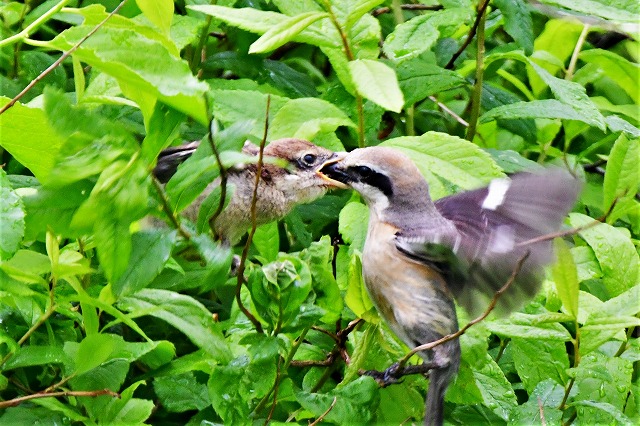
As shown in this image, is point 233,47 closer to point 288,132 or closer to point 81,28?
point 288,132

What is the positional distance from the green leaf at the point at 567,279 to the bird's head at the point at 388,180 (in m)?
0.46

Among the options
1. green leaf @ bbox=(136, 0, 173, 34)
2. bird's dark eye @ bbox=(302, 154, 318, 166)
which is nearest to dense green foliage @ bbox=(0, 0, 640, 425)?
green leaf @ bbox=(136, 0, 173, 34)

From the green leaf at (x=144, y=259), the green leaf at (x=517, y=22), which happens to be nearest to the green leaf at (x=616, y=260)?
the green leaf at (x=517, y=22)

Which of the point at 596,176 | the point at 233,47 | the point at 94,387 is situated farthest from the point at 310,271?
the point at 596,176

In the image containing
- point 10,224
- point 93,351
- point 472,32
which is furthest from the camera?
Result: point 472,32

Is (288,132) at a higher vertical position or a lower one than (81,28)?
lower

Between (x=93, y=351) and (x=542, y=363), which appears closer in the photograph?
(x=93, y=351)

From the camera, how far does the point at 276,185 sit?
3.02m

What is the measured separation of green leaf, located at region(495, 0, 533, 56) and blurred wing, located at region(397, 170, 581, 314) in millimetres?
627

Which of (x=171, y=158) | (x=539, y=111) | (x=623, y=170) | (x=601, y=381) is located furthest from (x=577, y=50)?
(x=171, y=158)

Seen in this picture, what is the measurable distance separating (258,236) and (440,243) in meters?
0.47

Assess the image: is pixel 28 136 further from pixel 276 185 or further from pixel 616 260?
pixel 616 260

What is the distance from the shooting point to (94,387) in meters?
1.97

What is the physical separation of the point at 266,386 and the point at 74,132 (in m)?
0.73
